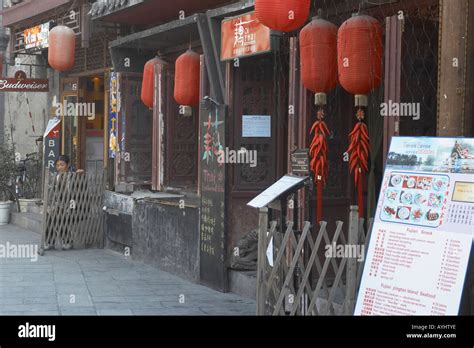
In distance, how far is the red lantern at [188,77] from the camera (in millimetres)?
10633

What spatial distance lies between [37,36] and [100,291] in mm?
8867

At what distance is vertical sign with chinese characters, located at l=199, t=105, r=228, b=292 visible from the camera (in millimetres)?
9445

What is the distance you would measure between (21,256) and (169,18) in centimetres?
486

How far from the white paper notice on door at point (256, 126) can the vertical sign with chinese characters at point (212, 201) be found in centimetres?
28

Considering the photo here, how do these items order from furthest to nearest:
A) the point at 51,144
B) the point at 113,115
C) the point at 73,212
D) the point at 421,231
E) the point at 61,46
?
the point at 51,144, the point at 61,46, the point at 113,115, the point at 73,212, the point at 421,231

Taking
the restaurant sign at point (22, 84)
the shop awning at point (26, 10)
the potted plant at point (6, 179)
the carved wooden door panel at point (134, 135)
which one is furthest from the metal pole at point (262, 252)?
the restaurant sign at point (22, 84)

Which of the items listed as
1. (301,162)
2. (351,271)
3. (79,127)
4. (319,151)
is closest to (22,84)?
(79,127)

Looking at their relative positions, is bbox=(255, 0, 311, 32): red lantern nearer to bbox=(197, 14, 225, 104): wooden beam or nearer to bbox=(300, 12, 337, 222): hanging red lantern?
bbox=(300, 12, 337, 222): hanging red lantern

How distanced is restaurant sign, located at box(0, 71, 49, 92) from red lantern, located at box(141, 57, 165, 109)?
230 inches

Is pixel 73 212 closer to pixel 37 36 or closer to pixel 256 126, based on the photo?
pixel 256 126

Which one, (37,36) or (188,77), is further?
(37,36)

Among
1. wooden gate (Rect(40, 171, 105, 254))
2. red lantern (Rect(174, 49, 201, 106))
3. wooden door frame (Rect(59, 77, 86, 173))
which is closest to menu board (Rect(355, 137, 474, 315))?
red lantern (Rect(174, 49, 201, 106))

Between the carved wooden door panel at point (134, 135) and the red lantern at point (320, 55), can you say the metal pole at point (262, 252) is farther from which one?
the carved wooden door panel at point (134, 135)

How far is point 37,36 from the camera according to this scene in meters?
16.5
